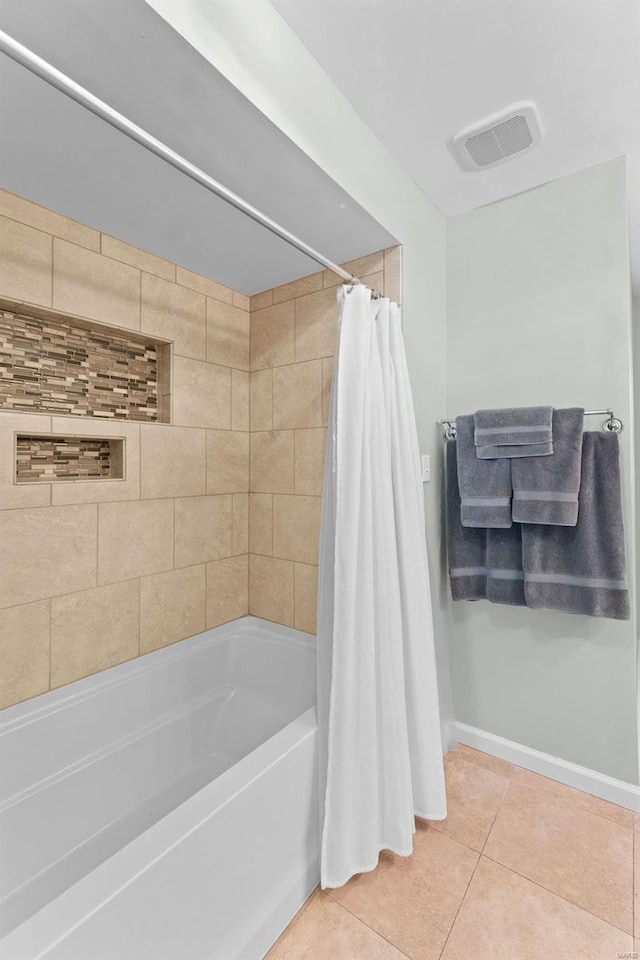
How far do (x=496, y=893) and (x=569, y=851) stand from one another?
0.32 metres

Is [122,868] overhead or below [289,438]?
below

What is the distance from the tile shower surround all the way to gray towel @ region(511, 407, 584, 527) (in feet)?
2.77

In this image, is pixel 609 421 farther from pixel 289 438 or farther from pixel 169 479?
pixel 169 479

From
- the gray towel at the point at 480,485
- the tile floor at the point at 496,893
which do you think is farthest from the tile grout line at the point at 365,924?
the gray towel at the point at 480,485

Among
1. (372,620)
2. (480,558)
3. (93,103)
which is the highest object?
(93,103)

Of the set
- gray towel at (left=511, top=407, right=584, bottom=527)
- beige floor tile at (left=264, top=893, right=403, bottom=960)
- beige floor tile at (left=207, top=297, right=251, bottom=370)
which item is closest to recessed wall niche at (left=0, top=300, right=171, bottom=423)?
beige floor tile at (left=207, top=297, right=251, bottom=370)

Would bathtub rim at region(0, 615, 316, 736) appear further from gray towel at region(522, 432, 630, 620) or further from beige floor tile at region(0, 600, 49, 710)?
gray towel at region(522, 432, 630, 620)

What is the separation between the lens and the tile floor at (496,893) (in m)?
1.21

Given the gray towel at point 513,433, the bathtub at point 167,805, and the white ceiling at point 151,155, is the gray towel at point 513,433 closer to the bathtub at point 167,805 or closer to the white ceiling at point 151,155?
the white ceiling at point 151,155

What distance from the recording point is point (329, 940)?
4.00 feet

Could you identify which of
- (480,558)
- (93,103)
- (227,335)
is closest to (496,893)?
(480,558)

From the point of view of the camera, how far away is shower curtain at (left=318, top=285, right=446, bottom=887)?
1360mm

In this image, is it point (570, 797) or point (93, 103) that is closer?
point (93, 103)

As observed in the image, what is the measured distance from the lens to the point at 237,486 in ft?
7.70
